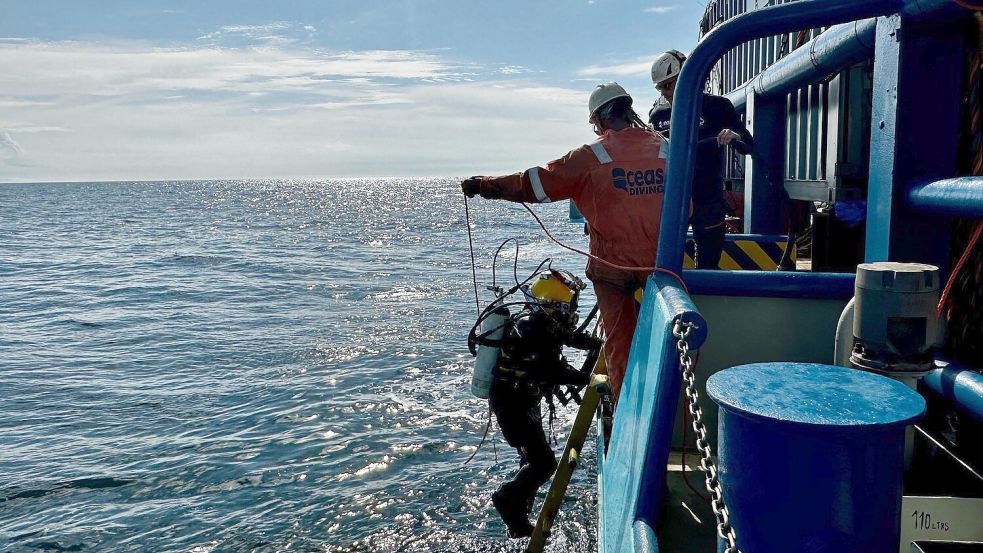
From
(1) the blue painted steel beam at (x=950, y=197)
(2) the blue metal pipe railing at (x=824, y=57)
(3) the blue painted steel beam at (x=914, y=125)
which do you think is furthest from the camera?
(2) the blue metal pipe railing at (x=824, y=57)

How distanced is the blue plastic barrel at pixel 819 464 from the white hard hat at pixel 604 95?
9.07 feet

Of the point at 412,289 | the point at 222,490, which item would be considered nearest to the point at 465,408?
the point at 222,490

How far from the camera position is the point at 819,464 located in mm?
1741

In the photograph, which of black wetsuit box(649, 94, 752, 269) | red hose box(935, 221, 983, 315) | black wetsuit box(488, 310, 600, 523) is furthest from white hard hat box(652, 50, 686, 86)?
red hose box(935, 221, 983, 315)

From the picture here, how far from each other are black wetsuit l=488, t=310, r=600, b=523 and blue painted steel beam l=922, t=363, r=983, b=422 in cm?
235

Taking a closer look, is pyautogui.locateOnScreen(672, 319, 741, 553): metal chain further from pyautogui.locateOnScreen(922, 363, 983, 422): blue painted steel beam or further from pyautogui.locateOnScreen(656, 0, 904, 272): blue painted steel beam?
pyautogui.locateOnScreen(922, 363, 983, 422): blue painted steel beam

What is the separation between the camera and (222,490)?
791 centimetres

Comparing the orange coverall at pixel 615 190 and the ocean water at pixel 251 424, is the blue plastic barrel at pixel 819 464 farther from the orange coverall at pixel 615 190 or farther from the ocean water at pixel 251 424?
the ocean water at pixel 251 424

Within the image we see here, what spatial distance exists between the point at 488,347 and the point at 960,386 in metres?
2.93

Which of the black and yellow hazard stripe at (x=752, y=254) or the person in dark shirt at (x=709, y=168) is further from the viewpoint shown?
the black and yellow hazard stripe at (x=752, y=254)

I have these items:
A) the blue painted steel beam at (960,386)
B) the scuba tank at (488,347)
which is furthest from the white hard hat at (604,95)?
the blue painted steel beam at (960,386)

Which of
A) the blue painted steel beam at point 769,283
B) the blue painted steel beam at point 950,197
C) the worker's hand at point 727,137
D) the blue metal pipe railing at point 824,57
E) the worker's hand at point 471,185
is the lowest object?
the blue painted steel beam at point 769,283

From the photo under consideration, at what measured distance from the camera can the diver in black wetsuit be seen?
489cm

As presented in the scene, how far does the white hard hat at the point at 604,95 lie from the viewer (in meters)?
4.33
